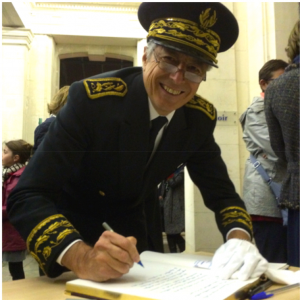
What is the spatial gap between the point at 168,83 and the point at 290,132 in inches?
12.0

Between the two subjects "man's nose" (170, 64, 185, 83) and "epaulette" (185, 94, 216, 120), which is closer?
"man's nose" (170, 64, 185, 83)

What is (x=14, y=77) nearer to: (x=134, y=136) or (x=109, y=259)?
(x=134, y=136)

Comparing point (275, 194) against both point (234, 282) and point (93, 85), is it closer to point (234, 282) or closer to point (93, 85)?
point (234, 282)

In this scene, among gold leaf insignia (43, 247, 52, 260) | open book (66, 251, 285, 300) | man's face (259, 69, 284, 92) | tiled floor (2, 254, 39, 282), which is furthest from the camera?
man's face (259, 69, 284, 92)

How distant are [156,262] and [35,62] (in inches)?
20.8

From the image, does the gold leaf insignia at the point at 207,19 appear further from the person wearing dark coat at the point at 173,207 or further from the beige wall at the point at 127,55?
the person wearing dark coat at the point at 173,207

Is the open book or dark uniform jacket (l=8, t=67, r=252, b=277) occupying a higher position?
dark uniform jacket (l=8, t=67, r=252, b=277)

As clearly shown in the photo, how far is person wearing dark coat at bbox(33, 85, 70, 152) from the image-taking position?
2.32 feet

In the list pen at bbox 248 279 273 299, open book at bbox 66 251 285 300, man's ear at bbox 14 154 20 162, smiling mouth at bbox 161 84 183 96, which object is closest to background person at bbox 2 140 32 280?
man's ear at bbox 14 154 20 162

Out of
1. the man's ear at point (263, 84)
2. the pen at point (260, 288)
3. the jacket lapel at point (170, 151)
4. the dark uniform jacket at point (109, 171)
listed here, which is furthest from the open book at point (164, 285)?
the man's ear at point (263, 84)

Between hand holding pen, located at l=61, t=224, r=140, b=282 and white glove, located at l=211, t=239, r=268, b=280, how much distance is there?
182mm

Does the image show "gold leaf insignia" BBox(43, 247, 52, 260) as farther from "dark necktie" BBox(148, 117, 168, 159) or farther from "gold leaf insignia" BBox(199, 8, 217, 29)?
"gold leaf insignia" BBox(199, 8, 217, 29)

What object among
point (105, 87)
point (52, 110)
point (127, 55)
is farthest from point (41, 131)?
point (127, 55)

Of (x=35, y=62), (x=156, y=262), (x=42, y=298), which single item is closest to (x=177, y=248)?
(x=156, y=262)
